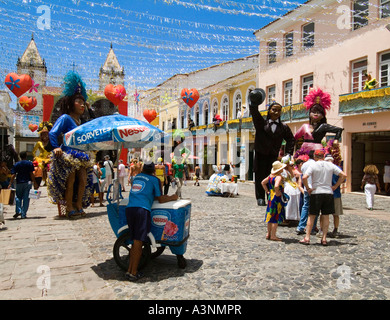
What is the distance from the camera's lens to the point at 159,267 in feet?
14.8

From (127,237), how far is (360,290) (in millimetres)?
2674

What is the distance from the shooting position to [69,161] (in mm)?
7746

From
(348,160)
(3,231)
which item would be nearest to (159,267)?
(3,231)

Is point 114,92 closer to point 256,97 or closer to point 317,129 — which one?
point 317,129

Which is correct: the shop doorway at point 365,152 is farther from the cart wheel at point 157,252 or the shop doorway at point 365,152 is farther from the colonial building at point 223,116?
the cart wheel at point 157,252

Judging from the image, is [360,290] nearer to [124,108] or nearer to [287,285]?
[287,285]

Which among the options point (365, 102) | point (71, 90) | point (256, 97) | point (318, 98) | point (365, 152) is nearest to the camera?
point (256, 97)

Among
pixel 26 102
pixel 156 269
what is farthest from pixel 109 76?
pixel 156 269

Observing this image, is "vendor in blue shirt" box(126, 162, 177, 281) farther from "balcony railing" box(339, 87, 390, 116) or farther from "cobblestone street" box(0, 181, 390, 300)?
"balcony railing" box(339, 87, 390, 116)

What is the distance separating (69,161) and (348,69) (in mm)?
14678

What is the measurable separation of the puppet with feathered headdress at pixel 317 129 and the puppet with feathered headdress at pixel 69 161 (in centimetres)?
500

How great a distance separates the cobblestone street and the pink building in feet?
33.3

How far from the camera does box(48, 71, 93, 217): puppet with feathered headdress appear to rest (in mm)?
7582

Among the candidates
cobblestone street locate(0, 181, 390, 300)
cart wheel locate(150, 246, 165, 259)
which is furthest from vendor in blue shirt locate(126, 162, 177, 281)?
cart wheel locate(150, 246, 165, 259)
